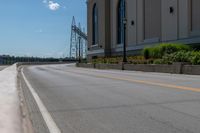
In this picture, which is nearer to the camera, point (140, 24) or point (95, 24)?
point (140, 24)

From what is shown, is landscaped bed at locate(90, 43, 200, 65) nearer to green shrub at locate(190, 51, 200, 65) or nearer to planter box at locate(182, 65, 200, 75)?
green shrub at locate(190, 51, 200, 65)

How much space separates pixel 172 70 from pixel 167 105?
820 inches

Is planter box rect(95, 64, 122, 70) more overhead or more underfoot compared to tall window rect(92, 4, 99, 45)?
more underfoot

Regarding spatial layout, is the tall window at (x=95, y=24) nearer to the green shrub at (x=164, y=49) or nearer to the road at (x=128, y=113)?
the green shrub at (x=164, y=49)

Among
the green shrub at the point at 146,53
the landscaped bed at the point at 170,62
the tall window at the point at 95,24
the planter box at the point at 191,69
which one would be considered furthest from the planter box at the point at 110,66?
the tall window at the point at 95,24

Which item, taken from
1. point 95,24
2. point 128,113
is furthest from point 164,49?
point 95,24

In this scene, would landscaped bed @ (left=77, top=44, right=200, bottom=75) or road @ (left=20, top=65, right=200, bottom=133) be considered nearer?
road @ (left=20, top=65, right=200, bottom=133)

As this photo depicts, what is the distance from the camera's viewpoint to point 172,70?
Result: 1214 inches

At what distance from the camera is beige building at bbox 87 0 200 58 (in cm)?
4590

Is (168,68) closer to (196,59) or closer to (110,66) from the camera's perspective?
(196,59)

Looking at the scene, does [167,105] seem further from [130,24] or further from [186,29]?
[130,24]

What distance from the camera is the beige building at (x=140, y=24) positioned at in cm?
4590

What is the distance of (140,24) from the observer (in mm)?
60906

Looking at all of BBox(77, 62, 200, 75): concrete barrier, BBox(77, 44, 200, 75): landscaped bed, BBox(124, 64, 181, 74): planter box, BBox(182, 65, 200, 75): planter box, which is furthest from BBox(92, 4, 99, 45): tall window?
BBox(182, 65, 200, 75): planter box
